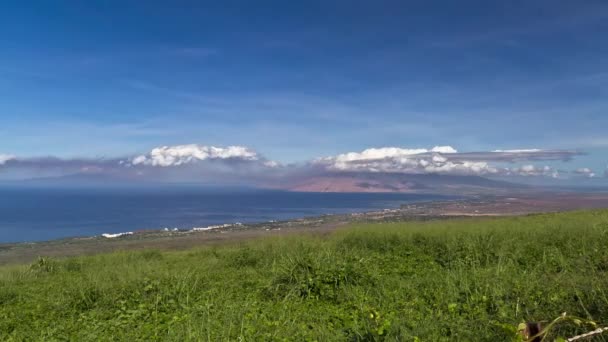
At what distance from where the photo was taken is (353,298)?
5961mm

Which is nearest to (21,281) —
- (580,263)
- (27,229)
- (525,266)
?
(525,266)

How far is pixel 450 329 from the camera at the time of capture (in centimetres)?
371

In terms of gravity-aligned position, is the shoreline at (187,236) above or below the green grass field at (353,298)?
below

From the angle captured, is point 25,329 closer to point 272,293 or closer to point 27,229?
point 272,293

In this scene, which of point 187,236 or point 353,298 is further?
point 187,236

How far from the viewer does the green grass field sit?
13.3 ft

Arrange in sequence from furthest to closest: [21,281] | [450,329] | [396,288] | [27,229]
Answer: [27,229] → [21,281] → [396,288] → [450,329]

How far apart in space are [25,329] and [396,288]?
19.0ft

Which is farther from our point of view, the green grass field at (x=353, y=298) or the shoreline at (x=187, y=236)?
the shoreline at (x=187, y=236)

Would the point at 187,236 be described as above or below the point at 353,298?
below

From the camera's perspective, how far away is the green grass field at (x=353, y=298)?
13.3 feet

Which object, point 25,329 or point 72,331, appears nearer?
point 72,331

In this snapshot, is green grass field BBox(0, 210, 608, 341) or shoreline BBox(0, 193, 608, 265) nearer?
green grass field BBox(0, 210, 608, 341)

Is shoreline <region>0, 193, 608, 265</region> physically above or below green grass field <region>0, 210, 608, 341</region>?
below
